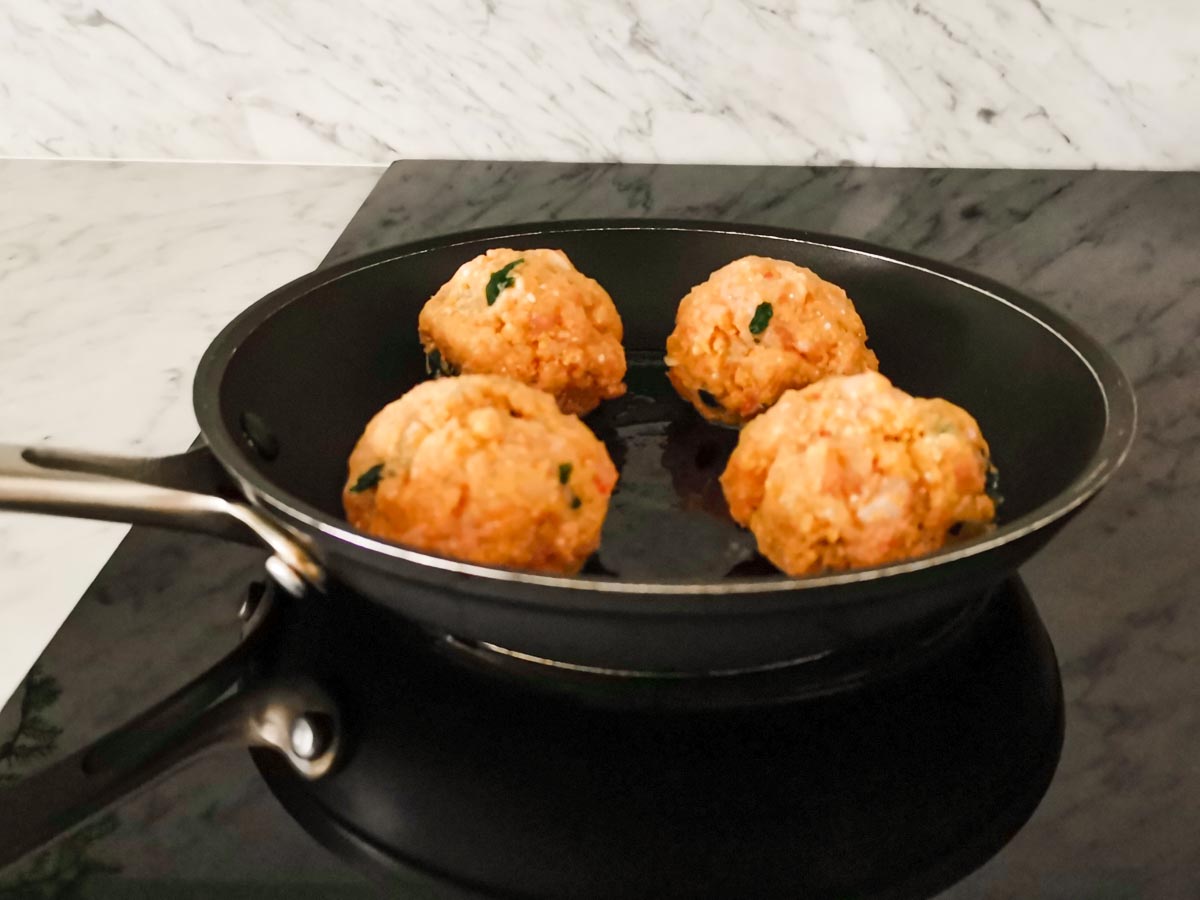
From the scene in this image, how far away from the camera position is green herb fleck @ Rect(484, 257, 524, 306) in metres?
0.96

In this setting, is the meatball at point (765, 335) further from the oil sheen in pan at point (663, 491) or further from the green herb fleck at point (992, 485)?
the green herb fleck at point (992, 485)

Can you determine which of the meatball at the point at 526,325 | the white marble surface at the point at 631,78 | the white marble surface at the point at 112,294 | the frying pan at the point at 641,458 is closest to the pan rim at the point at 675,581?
the frying pan at the point at 641,458

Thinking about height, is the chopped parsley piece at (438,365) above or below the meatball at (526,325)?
below

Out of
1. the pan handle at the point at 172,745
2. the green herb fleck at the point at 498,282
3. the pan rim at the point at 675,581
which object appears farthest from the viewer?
the green herb fleck at the point at 498,282

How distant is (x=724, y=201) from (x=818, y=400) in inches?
34.9

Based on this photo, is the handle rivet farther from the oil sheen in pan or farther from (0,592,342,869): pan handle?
the oil sheen in pan

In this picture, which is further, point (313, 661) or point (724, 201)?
point (724, 201)

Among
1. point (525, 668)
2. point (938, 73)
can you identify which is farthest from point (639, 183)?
point (525, 668)

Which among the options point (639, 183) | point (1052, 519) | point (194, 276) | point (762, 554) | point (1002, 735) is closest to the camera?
point (1052, 519)

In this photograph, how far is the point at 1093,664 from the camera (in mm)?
805

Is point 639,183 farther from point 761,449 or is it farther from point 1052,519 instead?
point 1052,519

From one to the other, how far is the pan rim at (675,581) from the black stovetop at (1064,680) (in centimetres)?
18

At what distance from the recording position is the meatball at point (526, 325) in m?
0.96

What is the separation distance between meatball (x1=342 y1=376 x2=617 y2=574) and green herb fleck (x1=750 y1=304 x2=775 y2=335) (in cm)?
22
